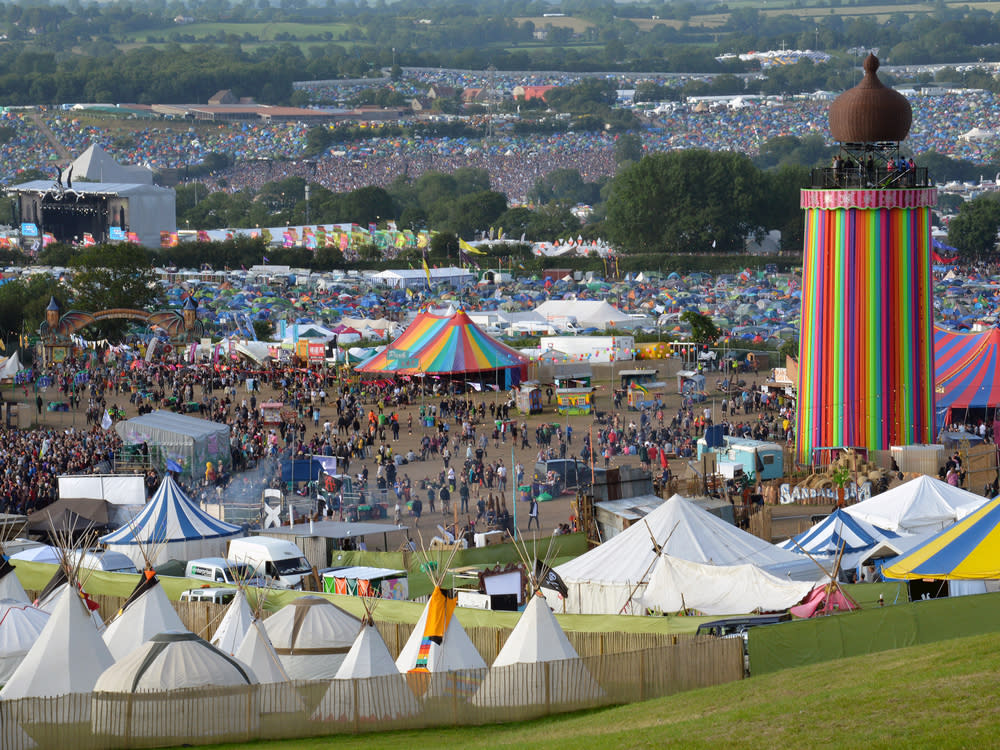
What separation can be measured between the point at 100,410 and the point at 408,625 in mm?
22985

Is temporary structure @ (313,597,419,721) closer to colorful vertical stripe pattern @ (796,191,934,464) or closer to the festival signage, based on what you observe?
the festival signage

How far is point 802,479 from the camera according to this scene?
2988 centimetres

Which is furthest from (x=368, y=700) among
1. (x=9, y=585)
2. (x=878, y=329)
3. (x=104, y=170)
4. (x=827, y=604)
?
(x=104, y=170)

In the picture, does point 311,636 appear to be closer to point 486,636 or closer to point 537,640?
point 486,636

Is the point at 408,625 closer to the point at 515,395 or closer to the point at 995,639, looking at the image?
the point at 995,639

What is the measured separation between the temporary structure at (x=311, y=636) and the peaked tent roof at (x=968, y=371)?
64.0ft

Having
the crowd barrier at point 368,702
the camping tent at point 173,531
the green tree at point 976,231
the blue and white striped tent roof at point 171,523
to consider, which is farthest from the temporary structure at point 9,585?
the green tree at point 976,231

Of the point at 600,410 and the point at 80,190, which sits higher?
the point at 80,190

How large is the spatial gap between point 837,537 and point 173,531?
30.3 ft

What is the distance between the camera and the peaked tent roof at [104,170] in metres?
113

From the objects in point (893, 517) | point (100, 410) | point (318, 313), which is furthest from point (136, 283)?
point (893, 517)

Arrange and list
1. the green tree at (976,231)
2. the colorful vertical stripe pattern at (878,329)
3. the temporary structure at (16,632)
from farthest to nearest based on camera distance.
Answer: the green tree at (976,231), the colorful vertical stripe pattern at (878,329), the temporary structure at (16,632)

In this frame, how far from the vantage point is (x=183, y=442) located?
32.5 metres

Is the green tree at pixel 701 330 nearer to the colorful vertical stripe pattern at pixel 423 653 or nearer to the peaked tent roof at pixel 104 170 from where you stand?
the colorful vertical stripe pattern at pixel 423 653
